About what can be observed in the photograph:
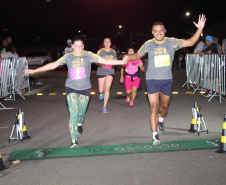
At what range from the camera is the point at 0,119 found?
28.3 feet

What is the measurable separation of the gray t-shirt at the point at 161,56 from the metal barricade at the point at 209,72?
16.8 ft

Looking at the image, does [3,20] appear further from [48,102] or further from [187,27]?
[48,102]

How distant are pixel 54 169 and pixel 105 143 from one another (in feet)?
4.97

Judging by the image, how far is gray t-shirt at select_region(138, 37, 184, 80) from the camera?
5758 millimetres

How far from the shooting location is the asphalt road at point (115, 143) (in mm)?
4320

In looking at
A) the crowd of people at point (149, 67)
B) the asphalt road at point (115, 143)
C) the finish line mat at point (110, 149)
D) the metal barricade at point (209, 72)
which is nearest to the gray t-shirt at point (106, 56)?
the asphalt road at point (115, 143)

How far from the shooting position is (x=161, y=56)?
5.75 metres

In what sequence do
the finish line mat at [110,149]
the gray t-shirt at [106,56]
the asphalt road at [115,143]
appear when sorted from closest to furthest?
the asphalt road at [115,143] → the finish line mat at [110,149] → the gray t-shirt at [106,56]

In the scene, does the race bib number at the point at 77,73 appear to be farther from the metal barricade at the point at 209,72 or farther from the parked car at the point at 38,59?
the parked car at the point at 38,59

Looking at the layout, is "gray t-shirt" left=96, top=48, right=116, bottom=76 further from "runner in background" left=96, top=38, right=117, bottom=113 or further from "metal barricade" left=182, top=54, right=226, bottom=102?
Answer: "metal barricade" left=182, top=54, right=226, bottom=102

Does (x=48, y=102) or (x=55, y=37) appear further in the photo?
(x=55, y=37)

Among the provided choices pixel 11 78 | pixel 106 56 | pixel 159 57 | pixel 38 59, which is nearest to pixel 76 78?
pixel 159 57

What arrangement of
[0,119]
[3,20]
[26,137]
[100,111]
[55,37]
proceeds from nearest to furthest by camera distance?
[26,137] < [0,119] < [100,111] < [3,20] < [55,37]

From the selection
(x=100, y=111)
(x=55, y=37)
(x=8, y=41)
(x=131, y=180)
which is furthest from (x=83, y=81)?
(x=55, y=37)
